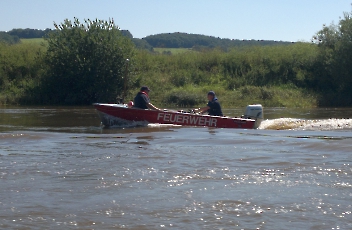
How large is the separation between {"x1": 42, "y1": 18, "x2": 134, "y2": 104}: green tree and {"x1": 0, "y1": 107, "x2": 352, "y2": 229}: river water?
23677 millimetres

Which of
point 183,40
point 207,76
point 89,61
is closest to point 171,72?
point 207,76

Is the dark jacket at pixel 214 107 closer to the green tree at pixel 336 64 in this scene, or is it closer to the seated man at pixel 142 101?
the seated man at pixel 142 101

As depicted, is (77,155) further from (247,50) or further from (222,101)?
(247,50)

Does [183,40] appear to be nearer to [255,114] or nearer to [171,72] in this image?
[171,72]

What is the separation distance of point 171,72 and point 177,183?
122 feet

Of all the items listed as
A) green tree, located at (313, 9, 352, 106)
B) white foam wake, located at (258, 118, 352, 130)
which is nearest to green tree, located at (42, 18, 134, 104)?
green tree, located at (313, 9, 352, 106)

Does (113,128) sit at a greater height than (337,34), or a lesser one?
lesser

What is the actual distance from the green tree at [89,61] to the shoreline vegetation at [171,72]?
7 centimetres

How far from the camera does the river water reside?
21.6 ft

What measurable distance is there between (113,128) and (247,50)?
110ft

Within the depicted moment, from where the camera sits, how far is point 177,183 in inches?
332

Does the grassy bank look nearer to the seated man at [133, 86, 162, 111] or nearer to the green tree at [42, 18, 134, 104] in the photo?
the green tree at [42, 18, 134, 104]

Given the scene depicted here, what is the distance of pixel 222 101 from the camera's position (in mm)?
39094

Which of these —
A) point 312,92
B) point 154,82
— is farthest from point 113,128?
point 312,92
